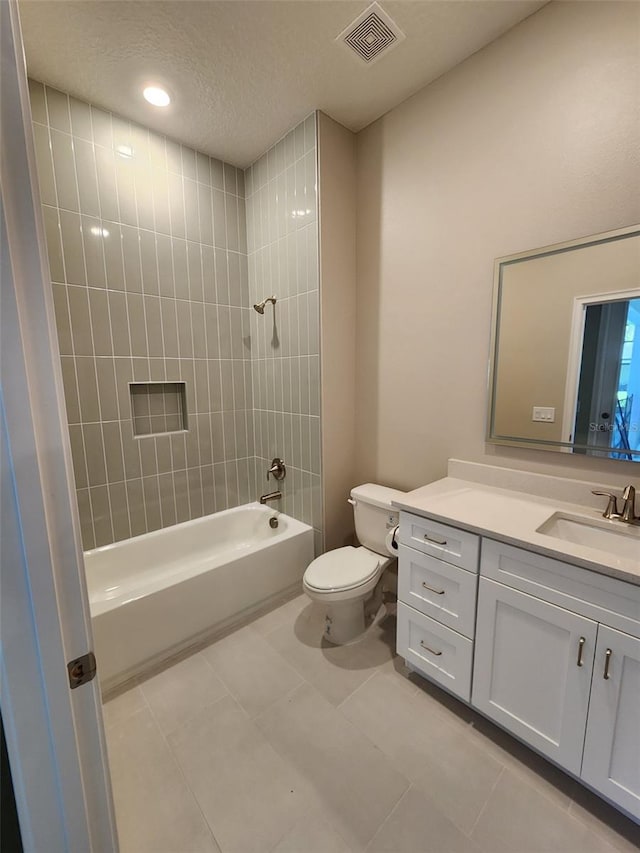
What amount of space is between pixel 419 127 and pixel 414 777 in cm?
284

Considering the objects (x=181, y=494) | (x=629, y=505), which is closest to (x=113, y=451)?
(x=181, y=494)

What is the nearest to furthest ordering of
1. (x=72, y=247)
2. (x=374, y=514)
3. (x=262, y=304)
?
(x=72, y=247) → (x=374, y=514) → (x=262, y=304)

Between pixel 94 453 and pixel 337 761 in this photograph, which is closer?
pixel 337 761

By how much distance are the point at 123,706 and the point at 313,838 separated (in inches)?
37.4

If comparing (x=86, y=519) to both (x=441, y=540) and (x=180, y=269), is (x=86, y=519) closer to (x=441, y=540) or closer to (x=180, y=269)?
(x=180, y=269)

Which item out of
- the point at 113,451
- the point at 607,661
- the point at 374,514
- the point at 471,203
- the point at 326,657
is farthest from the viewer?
the point at 113,451

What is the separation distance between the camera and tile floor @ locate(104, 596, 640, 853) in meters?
1.11

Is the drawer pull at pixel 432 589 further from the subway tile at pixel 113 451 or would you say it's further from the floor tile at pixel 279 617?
the subway tile at pixel 113 451

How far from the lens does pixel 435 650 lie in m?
1.50

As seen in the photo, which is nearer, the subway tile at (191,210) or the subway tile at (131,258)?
the subway tile at (131,258)

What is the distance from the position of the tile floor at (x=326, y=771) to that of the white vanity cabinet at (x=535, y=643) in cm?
14

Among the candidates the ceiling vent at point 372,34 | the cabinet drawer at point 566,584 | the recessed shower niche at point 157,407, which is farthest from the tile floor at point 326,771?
the ceiling vent at point 372,34

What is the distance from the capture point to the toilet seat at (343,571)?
5.75 feet

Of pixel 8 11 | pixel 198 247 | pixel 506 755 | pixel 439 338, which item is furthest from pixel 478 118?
pixel 506 755
